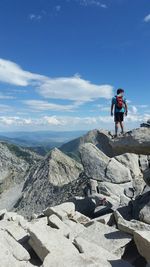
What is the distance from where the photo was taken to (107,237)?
674 inches

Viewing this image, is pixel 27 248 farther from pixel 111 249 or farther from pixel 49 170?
pixel 49 170

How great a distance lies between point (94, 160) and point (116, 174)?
7.50 feet

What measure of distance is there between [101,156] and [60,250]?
55.6 feet

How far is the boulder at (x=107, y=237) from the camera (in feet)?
53.3

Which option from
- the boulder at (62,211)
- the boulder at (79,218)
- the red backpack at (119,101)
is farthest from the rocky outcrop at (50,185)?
the red backpack at (119,101)

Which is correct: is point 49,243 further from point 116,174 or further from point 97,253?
point 116,174

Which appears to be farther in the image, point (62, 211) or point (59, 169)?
point (59, 169)

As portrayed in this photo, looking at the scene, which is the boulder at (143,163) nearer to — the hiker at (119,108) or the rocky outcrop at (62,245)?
the hiker at (119,108)

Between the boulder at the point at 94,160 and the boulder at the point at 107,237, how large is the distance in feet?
43.0

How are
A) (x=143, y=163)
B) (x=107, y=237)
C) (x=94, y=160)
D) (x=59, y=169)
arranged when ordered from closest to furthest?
(x=107, y=237)
(x=94, y=160)
(x=143, y=163)
(x=59, y=169)

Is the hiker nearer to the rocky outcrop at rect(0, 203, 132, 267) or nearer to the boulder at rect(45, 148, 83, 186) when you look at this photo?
the rocky outcrop at rect(0, 203, 132, 267)

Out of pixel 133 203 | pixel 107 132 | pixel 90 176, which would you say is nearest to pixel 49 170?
pixel 90 176

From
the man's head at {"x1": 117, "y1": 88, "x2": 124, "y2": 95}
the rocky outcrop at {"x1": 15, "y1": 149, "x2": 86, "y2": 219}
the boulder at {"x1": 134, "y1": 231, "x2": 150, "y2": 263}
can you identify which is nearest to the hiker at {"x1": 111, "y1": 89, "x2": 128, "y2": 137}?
the man's head at {"x1": 117, "y1": 88, "x2": 124, "y2": 95}

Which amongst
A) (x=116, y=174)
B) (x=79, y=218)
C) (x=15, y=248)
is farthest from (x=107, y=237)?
(x=116, y=174)
